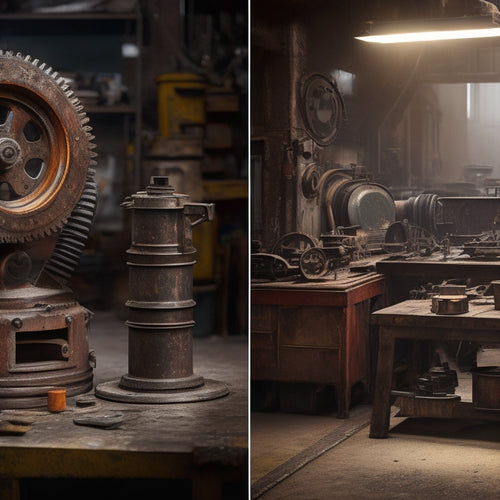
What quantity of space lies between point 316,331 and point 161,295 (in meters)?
1.14

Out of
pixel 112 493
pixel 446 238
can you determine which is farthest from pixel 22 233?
pixel 446 238

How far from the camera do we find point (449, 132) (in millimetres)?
4324

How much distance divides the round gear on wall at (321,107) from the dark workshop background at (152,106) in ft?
9.59

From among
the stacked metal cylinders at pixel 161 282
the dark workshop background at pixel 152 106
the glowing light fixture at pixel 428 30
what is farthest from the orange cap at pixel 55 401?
the dark workshop background at pixel 152 106

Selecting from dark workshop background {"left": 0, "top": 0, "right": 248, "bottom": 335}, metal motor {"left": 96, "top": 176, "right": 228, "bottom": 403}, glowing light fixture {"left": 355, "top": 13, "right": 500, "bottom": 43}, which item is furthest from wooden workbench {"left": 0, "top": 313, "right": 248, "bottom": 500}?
dark workshop background {"left": 0, "top": 0, "right": 248, "bottom": 335}

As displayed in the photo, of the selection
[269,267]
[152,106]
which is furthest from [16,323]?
[152,106]

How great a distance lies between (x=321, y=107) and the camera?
14.1 feet

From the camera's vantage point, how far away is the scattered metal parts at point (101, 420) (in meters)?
4.83

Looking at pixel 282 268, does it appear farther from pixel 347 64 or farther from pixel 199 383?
pixel 199 383

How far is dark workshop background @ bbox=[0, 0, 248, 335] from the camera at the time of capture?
24.1ft

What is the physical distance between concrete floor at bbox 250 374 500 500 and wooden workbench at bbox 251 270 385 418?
13 cm

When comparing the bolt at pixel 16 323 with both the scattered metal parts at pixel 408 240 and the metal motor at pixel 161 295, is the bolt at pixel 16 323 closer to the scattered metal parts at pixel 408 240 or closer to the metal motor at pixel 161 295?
the metal motor at pixel 161 295

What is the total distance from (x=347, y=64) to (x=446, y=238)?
2.48 ft

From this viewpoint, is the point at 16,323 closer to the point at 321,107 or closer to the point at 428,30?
the point at 321,107
